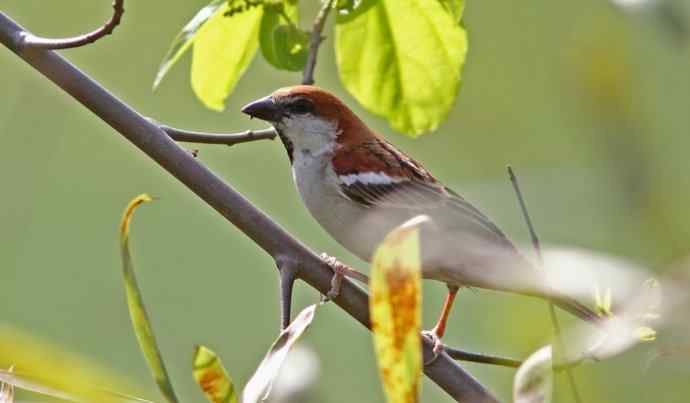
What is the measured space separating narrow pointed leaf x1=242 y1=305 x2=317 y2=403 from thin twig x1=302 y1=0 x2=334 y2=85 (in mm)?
772

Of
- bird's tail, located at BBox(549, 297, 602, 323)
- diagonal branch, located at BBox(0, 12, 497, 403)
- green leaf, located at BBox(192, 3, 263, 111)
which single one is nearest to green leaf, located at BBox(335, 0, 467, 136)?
green leaf, located at BBox(192, 3, 263, 111)


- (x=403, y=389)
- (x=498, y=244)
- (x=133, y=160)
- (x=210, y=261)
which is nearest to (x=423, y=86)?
(x=498, y=244)

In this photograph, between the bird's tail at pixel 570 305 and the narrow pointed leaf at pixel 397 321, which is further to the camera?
Result: the bird's tail at pixel 570 305

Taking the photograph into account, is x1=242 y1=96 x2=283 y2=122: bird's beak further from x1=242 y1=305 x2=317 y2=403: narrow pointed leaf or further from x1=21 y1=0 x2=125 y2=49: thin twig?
x1=242 y1=305 x2=317 y2=403: narrow pointed leaf

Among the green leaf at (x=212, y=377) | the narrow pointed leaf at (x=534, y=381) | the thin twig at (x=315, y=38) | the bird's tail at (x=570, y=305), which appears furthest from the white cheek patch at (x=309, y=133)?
the narrow pointed leaf at (x=534, y=381)

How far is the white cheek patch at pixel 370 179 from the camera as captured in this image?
2369 mm

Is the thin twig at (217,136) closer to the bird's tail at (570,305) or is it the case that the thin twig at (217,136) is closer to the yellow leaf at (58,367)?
the bird's tail at (570,305)

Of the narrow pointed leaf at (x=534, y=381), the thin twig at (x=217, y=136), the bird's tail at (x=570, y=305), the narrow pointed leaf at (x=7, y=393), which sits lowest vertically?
the narrow pointed leaf at (x=7, y=393)

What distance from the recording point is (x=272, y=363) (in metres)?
0.73

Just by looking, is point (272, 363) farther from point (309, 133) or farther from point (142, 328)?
point (309, 133)

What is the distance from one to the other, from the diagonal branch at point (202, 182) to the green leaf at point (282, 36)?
0.23 meters

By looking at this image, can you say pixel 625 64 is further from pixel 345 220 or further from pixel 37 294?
pixel 37 294

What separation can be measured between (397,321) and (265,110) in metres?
1.78

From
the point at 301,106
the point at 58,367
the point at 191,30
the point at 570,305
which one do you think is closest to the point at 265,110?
the point at 301,106
